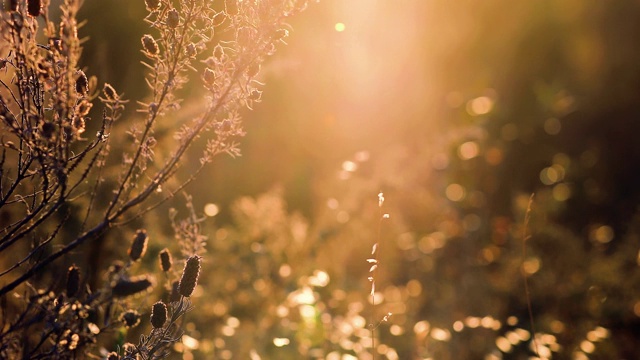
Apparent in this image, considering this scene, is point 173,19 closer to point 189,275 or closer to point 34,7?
point 34,7

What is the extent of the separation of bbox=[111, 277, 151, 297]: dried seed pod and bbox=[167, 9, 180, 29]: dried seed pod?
19.6 inches

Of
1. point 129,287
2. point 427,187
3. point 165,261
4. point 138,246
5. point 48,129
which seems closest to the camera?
point 48,129

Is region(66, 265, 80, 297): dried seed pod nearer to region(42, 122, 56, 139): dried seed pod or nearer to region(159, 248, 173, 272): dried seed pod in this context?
region(159, 248, 173, 272): dried seed pod

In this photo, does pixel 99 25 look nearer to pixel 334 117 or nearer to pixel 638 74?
pixel 334 117

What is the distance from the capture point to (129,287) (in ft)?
3.94

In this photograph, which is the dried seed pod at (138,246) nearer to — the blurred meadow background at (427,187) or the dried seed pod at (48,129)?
the dried seed pod at (48,129)

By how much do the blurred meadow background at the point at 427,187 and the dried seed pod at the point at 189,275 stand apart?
95cm

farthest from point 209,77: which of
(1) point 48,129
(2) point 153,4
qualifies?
(1) point 48,129

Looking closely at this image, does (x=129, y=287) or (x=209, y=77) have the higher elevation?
(x=209, y=77)

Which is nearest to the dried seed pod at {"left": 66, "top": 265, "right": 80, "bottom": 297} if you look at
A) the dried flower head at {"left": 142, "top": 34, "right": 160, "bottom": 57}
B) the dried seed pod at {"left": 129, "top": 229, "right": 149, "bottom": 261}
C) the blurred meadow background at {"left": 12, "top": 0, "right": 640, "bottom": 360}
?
the dried seed pod at {"left": 129, "top": 229, "right": 149, "bottom": 261}

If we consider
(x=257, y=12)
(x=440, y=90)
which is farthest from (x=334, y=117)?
(x=257, y=12)

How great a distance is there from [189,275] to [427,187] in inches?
151

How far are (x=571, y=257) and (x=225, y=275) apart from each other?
2516 mm

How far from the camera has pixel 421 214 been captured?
16.3ft
